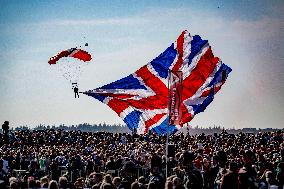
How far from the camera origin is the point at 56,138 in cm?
4062

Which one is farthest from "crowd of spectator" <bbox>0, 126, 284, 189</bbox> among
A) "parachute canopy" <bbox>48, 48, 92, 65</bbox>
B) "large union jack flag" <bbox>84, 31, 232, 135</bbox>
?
"parachute canopy" <bbox>48, 48, 92, 65</bbox>

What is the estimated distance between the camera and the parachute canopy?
2132cm

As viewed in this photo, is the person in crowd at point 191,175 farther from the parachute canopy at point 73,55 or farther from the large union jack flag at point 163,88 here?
the parachute canopy at point 73,55

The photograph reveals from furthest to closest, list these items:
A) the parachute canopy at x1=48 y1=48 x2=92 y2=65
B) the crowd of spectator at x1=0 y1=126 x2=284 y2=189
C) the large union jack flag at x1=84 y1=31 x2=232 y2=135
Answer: the parachute canopy at x1=48 y1=48 x2=92 y2=65 < the large union jack flag at x1=84 y1=31 x2=232 y2=135 < the crowd of spectator at x1=0 y1=126 x2=284 y2=189

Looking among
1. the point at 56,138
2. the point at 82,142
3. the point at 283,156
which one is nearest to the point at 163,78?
the point at 283,156

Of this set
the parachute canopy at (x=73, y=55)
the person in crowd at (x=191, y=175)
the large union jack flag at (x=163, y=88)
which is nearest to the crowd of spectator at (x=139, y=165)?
the person in crowd at (x=191, y=175)

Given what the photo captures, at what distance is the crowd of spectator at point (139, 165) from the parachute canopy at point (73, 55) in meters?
4.94

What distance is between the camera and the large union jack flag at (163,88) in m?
15.7

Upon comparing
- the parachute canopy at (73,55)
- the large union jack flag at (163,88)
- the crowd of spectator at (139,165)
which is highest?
the parachute canopy at (73,55)

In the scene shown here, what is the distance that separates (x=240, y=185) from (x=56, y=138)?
109 ft

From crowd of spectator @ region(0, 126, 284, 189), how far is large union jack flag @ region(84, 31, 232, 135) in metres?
1.66

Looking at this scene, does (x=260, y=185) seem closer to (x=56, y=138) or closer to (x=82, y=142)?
(x=82, y=142)

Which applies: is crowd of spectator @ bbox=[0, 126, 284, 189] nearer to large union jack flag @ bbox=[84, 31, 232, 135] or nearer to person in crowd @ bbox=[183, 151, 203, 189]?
person in crowd @ bbox=[183, 151, 203, 189]

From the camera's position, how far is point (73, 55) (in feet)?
72.4
